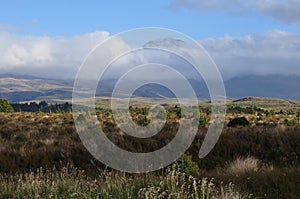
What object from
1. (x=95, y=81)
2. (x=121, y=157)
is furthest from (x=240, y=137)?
(x=95, y=81)

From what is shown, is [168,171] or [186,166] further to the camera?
[186,166]

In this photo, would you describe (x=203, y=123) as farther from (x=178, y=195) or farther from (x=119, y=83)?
(x=178, y=195)

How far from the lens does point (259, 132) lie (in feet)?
61.7

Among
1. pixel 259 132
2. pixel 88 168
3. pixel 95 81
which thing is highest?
pixel 95 81

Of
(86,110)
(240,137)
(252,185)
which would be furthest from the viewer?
(86,110)

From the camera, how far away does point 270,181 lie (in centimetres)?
922

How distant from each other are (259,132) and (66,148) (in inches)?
332

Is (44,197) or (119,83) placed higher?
(119,83)

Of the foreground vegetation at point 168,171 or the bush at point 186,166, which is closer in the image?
the foreground vegetation at point 168,171

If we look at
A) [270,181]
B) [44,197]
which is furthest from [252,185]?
[44,197]

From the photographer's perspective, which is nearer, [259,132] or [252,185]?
[252,185]

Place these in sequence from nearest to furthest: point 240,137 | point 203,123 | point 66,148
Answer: point 66,148, point 240,137, point 203,123

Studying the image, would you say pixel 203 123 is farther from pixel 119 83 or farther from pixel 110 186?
pixel 110 186

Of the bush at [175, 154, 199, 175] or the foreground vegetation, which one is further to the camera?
the bush at [175, 154, 199, 175]
